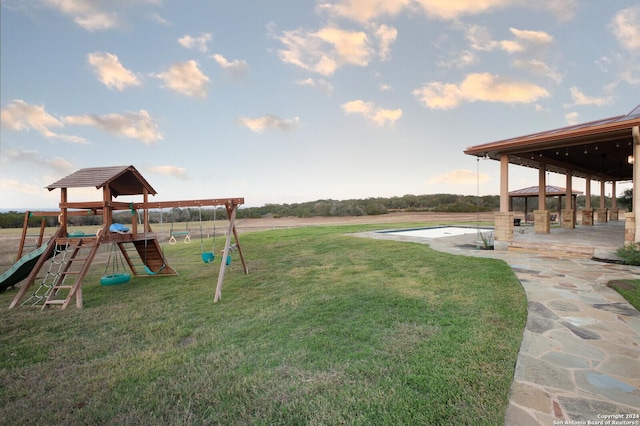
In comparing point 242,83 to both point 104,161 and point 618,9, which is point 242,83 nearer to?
point 104,161

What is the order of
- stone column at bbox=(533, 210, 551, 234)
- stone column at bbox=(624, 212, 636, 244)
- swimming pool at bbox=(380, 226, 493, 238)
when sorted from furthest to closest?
swimming pool at bbox=(380, 226, 493, 238) < stone column at bbox=(533, 210, 551, 234) < stone column at bbox=(624, 212, 636, 244)

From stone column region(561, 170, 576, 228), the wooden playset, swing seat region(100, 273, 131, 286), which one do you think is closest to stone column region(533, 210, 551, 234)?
stone column region(561, 170, 576, 228)

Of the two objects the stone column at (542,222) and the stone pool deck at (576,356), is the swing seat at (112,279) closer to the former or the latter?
the stone pool deck at (576,356)

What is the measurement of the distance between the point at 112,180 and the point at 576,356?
8068mm

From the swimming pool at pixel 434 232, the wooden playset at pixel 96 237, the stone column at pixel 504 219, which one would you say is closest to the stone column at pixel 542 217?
the swimming pool at pixel 434 232

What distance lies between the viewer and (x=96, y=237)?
566 centimetres

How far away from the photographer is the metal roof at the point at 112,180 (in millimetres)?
5984

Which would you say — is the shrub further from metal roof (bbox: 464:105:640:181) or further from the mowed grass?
the mowed grass

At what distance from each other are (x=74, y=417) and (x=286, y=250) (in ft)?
27.6

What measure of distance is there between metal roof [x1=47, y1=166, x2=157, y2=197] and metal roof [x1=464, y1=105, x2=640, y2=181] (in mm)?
9722

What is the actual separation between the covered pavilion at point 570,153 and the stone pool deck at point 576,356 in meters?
3.68

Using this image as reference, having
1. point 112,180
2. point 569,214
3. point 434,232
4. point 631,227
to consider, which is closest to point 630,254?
point 631,227

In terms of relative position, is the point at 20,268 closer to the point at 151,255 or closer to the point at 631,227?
the point at 151,255

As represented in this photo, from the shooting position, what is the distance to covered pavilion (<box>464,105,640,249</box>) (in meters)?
7.00
